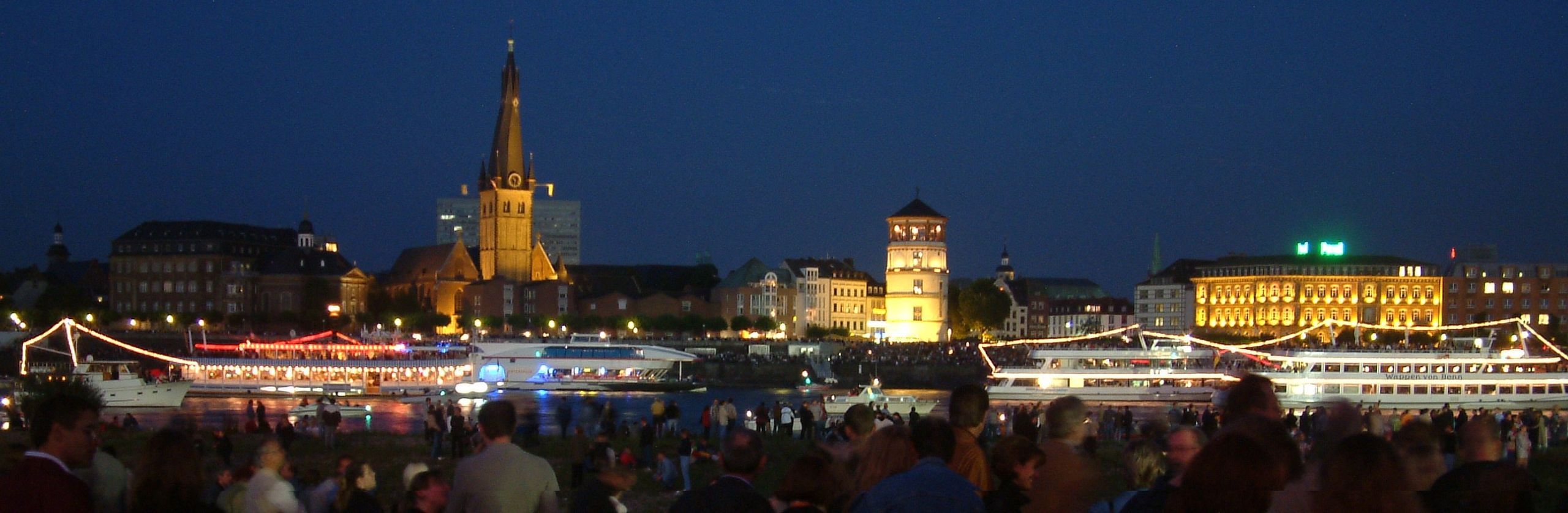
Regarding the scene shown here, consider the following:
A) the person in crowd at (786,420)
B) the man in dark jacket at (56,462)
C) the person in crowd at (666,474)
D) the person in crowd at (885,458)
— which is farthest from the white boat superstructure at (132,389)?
the person in crowd at (885,458)

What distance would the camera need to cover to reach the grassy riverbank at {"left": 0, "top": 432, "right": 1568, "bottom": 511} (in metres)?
16.5

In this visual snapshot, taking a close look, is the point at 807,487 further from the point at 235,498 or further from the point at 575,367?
the point at 575,367

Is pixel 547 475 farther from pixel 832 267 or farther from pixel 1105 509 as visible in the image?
pixel 832 267

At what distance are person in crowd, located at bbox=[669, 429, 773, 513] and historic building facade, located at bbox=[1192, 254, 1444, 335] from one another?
4168 inches

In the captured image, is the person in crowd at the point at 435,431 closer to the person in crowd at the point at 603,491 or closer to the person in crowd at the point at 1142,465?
the person in crowd at the point at 603,491

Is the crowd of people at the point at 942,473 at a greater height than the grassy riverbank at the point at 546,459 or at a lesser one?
greater

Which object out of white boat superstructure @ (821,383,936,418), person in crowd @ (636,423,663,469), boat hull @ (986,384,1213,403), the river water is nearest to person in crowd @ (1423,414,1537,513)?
person in crowd @ (636,423,663,469)

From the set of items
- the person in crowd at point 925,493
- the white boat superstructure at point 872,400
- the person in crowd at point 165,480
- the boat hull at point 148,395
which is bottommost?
the boat hull at point 148,395

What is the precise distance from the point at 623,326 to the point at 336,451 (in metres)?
83.3

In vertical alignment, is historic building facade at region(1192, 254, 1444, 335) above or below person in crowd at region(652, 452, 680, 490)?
above

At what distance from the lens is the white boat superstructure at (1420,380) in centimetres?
4819

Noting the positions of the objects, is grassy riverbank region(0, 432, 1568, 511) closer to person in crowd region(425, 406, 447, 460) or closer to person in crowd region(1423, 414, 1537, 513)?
person in crowd region(425, 406, 447, 460)

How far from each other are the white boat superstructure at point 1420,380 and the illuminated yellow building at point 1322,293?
57.3m

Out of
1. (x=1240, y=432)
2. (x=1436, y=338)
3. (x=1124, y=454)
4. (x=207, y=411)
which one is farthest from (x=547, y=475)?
(x=1436, y=338)
